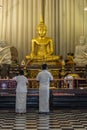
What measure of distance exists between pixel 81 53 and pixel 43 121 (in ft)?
25.6

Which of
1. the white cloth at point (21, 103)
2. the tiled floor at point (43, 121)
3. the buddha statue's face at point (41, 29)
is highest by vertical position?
the buddha statue's face at point (41, 29)

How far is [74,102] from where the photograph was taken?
11.9 metres

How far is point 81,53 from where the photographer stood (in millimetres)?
16453

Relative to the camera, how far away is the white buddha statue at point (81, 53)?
52.7 feet

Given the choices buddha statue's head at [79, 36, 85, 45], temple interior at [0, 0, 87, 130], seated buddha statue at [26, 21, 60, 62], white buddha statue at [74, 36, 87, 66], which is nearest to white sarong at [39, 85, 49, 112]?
temple interior at [0, 0, 87, 130]

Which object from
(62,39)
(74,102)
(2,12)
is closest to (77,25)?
(62,39)

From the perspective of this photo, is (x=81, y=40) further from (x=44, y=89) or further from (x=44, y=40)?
(x=44, y=89)

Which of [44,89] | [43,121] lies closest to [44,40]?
[44,89]

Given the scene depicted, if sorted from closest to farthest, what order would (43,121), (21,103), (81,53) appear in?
1. (43,121)
2. (21,103)
3. (81,53)

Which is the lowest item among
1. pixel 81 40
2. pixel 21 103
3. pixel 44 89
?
pixel 21 103

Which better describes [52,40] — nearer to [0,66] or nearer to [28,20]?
[28,20]

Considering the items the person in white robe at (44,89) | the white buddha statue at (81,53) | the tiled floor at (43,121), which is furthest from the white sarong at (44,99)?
the white buddha statue at (81,53)

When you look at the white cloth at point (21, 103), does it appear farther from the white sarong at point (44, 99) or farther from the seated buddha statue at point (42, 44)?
the seated buddha statue at point (42, 44)

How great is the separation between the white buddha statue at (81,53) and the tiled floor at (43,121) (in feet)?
17.5
